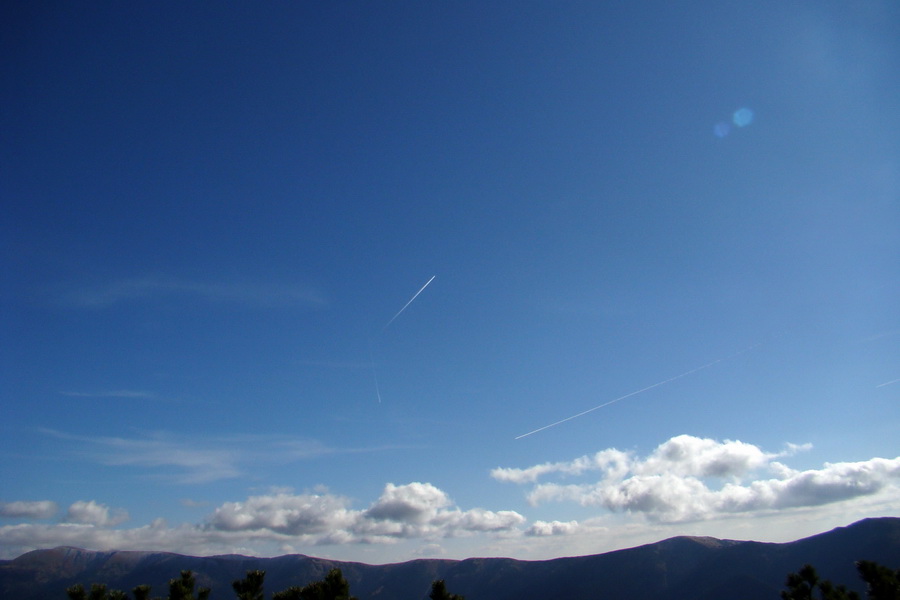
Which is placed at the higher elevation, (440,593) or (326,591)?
(326,591)

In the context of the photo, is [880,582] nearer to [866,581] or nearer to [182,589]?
[866,581]

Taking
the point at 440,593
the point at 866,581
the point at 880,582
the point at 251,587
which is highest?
the point at 251,587

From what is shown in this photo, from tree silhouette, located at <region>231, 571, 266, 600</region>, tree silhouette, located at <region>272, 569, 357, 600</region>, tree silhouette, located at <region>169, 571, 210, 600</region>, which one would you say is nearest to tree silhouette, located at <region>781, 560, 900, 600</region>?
tree silhouette, located at <region>272, 569, 357, 600</region>

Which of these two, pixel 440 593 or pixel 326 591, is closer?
pixel 326 591

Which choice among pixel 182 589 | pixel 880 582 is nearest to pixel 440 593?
pixel 182 589

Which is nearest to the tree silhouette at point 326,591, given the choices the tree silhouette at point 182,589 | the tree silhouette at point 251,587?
the tree silhouette at point 251,587

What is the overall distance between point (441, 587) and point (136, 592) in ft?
127

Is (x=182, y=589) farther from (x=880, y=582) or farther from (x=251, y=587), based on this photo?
(x=880, y=582)

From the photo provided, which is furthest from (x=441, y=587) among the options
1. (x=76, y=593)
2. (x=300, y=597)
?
(x=76, y=593)

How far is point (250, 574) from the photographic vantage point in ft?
198

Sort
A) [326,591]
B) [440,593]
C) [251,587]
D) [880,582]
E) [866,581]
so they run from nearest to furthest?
[326,591] < [440,593] < [880,582] < [866,581] < [251,587]

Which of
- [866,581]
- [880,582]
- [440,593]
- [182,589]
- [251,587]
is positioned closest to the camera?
[440,593]

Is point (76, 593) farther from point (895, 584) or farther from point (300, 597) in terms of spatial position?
point (895, 584)

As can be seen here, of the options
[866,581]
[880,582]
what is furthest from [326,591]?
[866,581]
